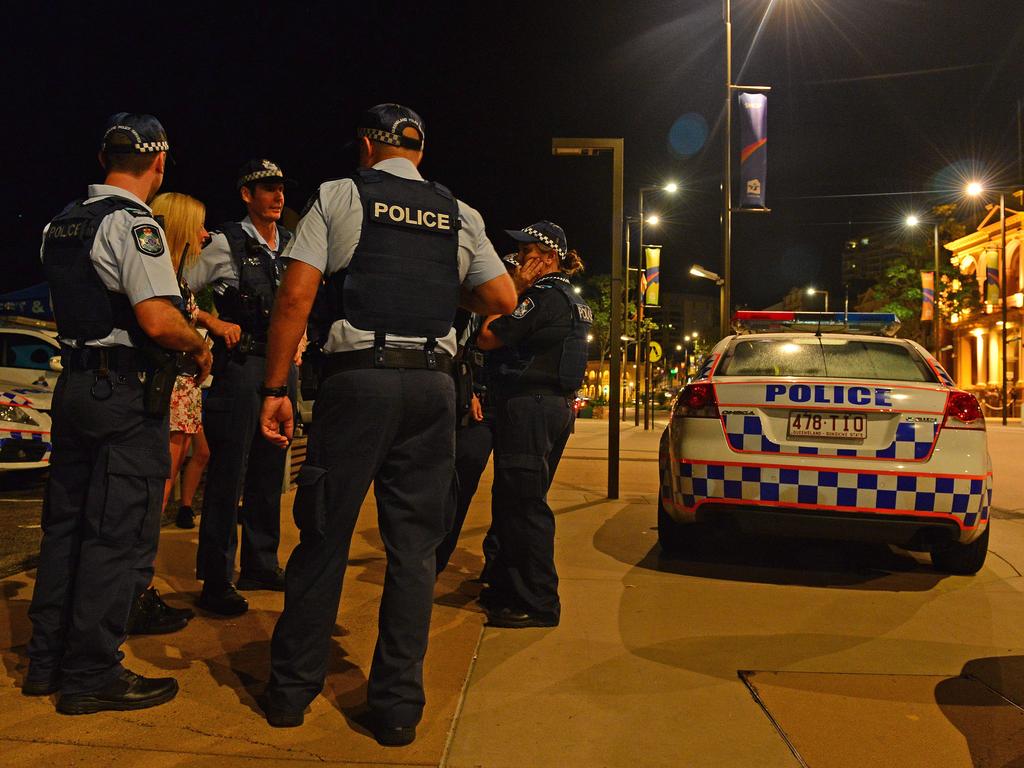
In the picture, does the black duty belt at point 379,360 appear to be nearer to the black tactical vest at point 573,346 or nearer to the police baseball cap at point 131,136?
the police baseball cap at point 131,136

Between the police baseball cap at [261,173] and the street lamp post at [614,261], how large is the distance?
433 cm

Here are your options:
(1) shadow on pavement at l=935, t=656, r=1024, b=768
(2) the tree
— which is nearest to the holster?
(1) shadow on pavement at l=935, t=656, r=1024, b=768

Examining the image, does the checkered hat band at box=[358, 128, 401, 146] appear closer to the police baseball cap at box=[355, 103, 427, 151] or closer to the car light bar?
the police baseball cap at box=[355, 103, 427, 151]

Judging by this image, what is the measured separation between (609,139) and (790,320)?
3049 millimetres

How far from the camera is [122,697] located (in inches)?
114

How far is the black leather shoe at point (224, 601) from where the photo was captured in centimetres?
402

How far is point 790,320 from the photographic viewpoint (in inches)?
262

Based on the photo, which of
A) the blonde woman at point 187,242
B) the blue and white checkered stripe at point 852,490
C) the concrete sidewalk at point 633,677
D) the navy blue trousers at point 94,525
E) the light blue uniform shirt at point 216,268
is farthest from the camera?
the blue and white checkered stripe at point 852,490

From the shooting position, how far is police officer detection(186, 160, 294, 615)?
410 centimetres

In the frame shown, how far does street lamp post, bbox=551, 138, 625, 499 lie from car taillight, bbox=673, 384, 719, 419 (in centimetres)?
294

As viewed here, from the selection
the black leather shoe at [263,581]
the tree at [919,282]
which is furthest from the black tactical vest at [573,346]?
the tree at [919,282]

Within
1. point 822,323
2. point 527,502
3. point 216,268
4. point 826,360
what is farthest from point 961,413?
point 216,268

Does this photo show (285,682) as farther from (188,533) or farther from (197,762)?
(188,533)

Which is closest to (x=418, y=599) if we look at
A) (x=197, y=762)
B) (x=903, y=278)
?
(x=197, y=762)
